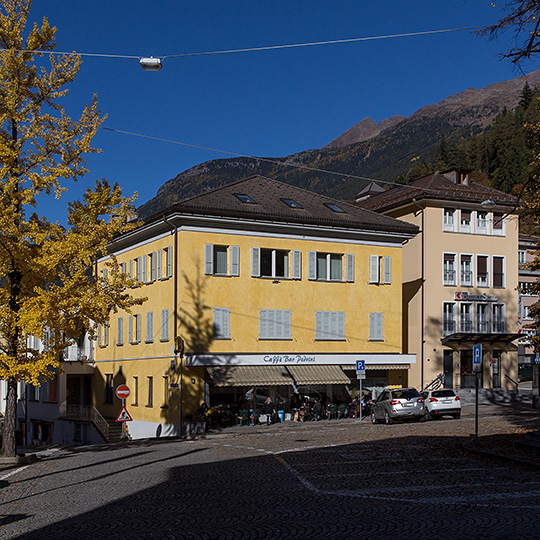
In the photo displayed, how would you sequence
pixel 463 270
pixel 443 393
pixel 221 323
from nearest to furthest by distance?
pixel 443 393, pixel 221 323, pixel 463 270

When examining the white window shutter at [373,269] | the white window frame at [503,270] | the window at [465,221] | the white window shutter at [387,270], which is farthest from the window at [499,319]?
the white window shutter at [373,269]

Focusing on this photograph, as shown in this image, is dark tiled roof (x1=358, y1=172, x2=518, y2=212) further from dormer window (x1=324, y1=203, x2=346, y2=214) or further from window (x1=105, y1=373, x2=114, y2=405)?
window (x1=105, y1=373, x2=114, y2=405)

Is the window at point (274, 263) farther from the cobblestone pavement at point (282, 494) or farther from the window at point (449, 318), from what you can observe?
the cobblestone pavement at point (282, 494)

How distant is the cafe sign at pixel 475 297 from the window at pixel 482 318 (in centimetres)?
54

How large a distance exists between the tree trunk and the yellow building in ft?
45.2

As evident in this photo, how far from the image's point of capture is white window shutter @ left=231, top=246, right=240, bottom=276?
135 feet

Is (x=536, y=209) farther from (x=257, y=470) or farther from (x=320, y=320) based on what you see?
(x=320, y=320)

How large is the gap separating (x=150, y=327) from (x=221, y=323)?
4836 millimetres

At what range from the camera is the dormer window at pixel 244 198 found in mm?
43531

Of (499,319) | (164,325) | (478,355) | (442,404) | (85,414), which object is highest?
(499,319)

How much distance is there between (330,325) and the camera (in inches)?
1735

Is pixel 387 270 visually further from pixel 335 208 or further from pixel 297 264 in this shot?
pixel 297 264

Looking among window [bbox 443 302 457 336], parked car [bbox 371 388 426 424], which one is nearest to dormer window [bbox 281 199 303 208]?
window [bbox 443 302 457 336]

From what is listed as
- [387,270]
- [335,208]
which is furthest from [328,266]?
[335,208]
